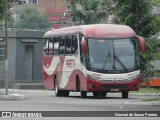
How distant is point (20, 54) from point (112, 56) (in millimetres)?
23128

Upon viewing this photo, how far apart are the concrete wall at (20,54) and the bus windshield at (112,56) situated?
21.9 m

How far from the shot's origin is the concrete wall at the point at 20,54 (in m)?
53.6

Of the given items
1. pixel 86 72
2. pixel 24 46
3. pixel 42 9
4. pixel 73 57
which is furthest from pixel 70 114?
pixel 42 9

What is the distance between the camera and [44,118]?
62.8 ft

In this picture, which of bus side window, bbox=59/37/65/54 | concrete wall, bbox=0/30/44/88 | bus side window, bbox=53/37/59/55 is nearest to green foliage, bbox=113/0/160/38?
bus side window, bbox=59/37/65/54

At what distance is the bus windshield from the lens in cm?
3167

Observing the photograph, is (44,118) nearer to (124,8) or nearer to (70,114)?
(70,114)

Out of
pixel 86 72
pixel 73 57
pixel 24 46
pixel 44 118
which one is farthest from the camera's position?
pixel 24 46

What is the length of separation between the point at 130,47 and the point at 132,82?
1668mm

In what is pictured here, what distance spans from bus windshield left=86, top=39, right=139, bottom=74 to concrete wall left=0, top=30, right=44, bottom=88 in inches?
862

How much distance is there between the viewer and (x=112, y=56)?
31.8 m

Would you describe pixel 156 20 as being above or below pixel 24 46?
above

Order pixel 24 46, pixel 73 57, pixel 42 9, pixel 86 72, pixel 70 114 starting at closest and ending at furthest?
1. pixel 70 114
2. pixel 86 72
3. pixel 73 57
4. pixel 24 46
5. pixel 42 9

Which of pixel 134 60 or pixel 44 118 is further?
pixel 134 60
